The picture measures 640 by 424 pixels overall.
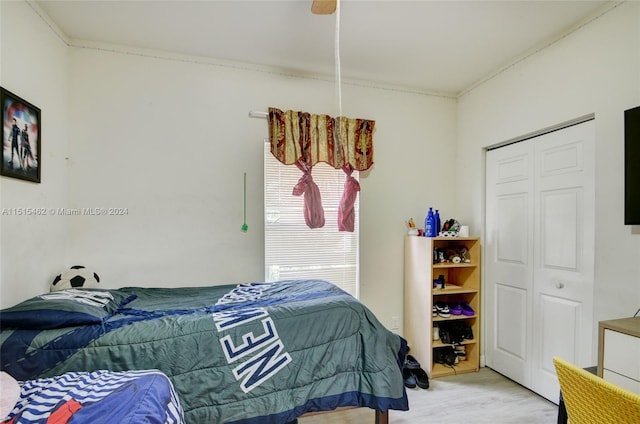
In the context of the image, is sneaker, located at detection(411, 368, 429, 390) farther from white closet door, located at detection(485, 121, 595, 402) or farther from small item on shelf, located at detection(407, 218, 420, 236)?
small item on shelf, located at detection(407, 218, 420, 236)

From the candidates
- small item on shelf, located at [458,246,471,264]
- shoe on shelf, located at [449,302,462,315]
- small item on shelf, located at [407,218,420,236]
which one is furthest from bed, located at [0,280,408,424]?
small item on shelf, located at [458,246,471,264]

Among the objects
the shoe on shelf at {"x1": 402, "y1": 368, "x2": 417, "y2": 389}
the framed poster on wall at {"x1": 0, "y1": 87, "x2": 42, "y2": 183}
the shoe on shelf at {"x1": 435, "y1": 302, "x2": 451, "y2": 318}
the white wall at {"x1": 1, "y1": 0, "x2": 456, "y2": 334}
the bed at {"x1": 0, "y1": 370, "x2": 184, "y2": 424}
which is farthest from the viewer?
the shoe on shelf at {"x1": 435, "y1": 302, "x2": 451, "y2": 318}

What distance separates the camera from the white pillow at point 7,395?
0.89m

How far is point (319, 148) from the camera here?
269cm

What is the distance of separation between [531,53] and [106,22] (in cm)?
318

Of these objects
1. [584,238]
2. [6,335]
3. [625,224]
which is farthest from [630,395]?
[6,335]

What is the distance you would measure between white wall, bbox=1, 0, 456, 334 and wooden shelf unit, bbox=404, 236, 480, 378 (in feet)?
0.91

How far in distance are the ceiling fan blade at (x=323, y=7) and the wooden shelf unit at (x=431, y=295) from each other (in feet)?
6.27

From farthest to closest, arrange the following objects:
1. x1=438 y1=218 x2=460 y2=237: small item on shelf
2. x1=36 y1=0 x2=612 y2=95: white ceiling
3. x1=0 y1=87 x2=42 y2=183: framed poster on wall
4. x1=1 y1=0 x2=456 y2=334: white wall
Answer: x1=438 y1=218 x2=460 y2=237: small item on shelf → x1=1 y1=0 x2=456 y2=334: white wall → x1=36 y1=0 x2=612 y2=95: white ceiling → x1=0 y1=87 x2=42 y2=183: framed poster on wall

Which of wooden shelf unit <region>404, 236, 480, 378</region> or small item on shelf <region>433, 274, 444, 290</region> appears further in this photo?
small item on shelf <region>433, 274, 444, 290</region>

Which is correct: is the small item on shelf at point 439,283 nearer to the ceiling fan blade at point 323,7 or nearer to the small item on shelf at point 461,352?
the small item on shelf at point 461,352

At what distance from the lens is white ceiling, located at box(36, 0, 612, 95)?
1.90 metres

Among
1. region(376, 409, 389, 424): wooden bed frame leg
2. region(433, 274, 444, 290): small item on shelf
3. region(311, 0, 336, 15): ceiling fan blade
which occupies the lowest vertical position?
region(376, 409, 389, 424): wooden bed frame leg

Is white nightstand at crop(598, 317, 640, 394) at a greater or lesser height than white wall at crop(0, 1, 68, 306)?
lesser
